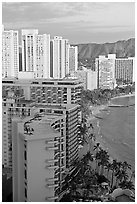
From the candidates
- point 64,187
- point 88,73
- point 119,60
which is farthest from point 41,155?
point 119,60

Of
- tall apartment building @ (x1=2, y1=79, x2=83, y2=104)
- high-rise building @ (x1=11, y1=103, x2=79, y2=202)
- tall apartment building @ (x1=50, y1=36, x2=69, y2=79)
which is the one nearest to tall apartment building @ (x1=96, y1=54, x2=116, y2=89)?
tall apartment building @ (x1=50, y1=36, x2=69, y2=79)

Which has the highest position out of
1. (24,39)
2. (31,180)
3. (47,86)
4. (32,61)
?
(24,39)

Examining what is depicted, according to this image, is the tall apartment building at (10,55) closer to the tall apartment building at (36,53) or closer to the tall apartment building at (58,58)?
the tall apartment building at (36,53)

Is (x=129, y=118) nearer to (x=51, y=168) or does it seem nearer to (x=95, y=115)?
(x=95, y=115)

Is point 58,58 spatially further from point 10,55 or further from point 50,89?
point 50,89

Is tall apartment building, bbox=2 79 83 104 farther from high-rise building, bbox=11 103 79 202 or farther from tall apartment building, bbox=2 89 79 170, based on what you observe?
high-rise building, bbox=11 103 79 202

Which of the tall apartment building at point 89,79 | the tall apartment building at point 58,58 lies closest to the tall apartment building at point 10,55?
the tall apartment building at point 58,58
